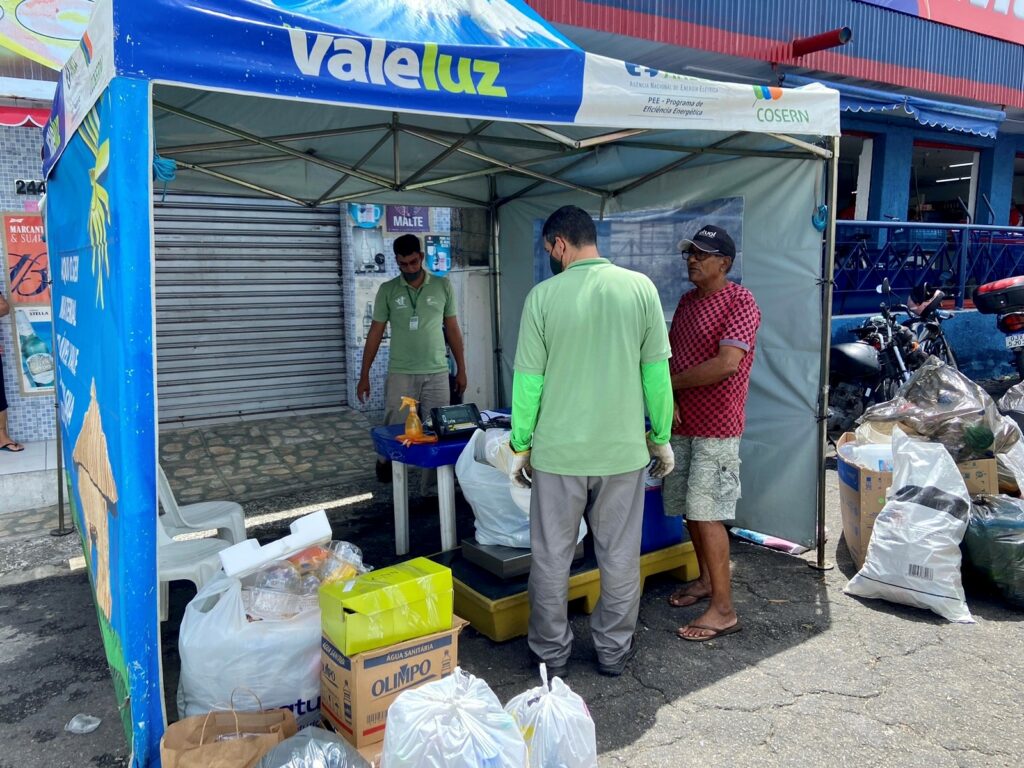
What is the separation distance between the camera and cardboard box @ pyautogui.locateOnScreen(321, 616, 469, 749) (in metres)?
2.42

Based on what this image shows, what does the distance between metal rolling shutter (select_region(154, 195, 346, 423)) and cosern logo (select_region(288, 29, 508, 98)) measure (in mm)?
5453

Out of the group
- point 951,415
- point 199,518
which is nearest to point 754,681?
point 951,415

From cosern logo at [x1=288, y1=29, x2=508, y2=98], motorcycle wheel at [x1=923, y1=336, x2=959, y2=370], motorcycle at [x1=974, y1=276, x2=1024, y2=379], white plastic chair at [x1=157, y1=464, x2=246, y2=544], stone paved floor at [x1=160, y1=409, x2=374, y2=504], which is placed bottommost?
stone paved floor at [x1=160, y1=409, x2=374, y2=504]

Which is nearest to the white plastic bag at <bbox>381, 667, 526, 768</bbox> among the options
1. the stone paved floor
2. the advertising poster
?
the stone paved floor

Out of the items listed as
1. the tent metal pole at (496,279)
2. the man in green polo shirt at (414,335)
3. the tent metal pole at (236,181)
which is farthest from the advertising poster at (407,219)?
the man in green polo shirt at (414,335)

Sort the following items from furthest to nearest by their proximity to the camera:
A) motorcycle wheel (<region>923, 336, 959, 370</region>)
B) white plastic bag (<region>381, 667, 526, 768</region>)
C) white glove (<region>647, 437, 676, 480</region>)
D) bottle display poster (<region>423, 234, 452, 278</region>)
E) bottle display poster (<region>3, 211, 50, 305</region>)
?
bottle display poster (<region>423, 234, 452, 278</region>) < motorcycle wheel (<region>923, 336, 959, 370</region>) < bottle display poster (<region>3, 211, 50, 305</region>) < white glove (<region>647, 437, 676, 480</region>) < white plastic bag (<region>381, 667, 526, 768</region>)

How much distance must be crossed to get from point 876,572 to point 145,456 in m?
3.42

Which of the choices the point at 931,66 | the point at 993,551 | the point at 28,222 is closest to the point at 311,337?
the point at 28,222

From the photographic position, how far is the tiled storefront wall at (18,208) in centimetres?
598

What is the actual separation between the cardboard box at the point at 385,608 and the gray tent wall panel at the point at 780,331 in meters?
2.54

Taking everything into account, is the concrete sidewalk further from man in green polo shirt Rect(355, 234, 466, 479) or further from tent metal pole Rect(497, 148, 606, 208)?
tent metal pole Rect(497, 148, 606, 208)

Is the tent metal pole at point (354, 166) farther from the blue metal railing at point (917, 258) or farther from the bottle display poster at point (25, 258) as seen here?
the blue metal railing at point (917, 258)

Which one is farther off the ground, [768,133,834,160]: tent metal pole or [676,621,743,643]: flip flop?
[768,133,834,160]: tent metal pole

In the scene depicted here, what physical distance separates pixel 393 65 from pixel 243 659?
2051 millimetres
